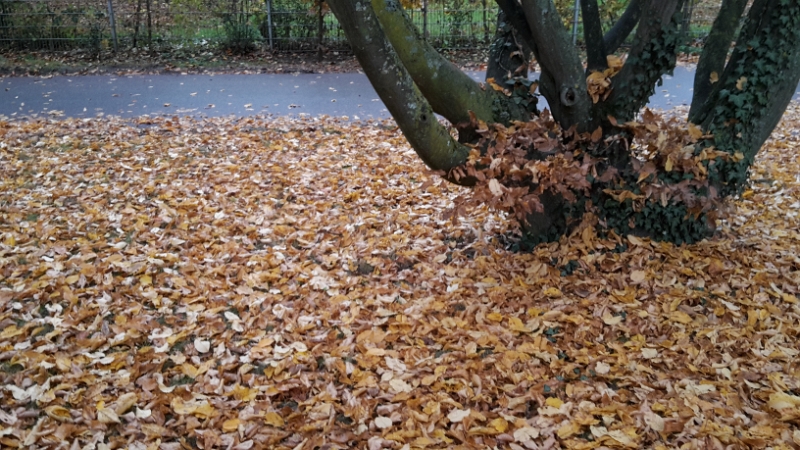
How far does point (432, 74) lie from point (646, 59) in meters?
1.34

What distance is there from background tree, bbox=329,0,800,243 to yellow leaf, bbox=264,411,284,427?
1665mm

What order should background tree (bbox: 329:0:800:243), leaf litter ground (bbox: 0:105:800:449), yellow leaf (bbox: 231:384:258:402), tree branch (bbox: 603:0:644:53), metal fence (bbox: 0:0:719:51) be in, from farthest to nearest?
metal fence (bbox: 0:0:719:51)
tree branch (bbox: 603:0:644:53)
background tree (bbox: 329:0:800:243)
yellow leaf (bbox: 231:384:258:402)
leaf litter ground (bbox: 0:105:800:449)

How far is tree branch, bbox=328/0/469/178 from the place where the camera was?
3.23 m

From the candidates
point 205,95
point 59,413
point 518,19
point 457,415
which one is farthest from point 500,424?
point 205,95

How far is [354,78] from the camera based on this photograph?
11.5 meters

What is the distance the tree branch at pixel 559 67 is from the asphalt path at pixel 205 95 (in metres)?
4.83

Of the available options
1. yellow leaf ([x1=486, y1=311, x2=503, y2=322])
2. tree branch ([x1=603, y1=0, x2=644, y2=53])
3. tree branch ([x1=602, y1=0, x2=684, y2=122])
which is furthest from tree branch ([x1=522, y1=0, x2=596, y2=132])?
yellow leaf ([x1=486, y1=311, x2=503, y2=322])

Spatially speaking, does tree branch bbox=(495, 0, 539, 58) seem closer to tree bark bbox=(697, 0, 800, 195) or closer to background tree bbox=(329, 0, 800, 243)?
background tree bbox=(329, 0, 800, 243)

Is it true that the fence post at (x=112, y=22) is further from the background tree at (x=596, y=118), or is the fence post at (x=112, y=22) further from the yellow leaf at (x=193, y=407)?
the yellow leaf at (x=193, y=407)

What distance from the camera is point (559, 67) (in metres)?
3.96

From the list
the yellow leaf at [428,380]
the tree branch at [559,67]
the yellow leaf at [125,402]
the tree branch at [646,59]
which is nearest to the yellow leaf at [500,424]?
the yellow leaf at [428,380]

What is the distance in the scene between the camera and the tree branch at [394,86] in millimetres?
3227

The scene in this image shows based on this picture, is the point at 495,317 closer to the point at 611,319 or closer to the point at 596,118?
the point at 611,319

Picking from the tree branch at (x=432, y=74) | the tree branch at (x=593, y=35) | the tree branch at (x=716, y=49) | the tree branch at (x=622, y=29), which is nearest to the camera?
the tree branch at (x=432, y=74)
